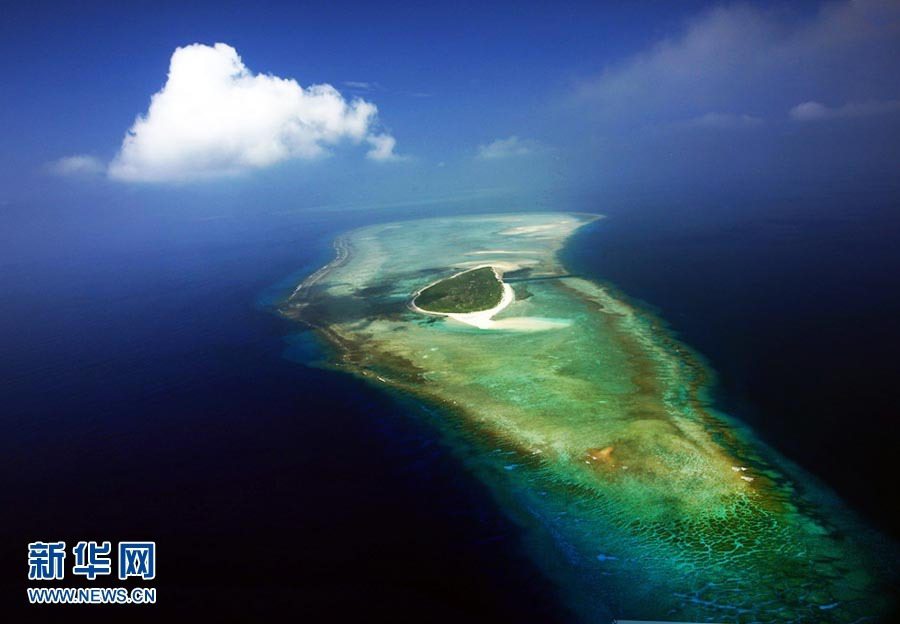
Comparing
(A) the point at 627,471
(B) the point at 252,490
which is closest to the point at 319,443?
(B) the point at 252,490

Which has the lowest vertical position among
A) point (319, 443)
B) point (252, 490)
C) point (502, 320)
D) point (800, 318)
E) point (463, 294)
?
point (252, 490)

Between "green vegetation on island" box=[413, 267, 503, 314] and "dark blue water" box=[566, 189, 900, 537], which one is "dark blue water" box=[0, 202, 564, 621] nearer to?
"green vegetation on island" box=[413, 267, 503, 314]

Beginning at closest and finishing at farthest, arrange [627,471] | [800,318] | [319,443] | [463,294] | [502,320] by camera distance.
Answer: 1. [627,471]
2. [319,443]
3. [800,318]
4. [502,320]
5. [463,294]

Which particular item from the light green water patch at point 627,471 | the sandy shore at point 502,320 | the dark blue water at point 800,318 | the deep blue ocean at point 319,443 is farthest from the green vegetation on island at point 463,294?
the dark blue water at point 800,318

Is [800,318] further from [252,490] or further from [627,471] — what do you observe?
[252,490]

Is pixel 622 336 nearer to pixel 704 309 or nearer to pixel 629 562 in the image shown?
pixel 704 309

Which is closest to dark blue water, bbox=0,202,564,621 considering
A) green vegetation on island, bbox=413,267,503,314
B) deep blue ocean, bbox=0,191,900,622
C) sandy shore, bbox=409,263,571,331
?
deep blue ocean, bbox=0,191,900,622

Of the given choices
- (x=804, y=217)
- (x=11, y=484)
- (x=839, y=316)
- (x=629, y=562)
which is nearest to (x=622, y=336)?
(x=839, y=316)
